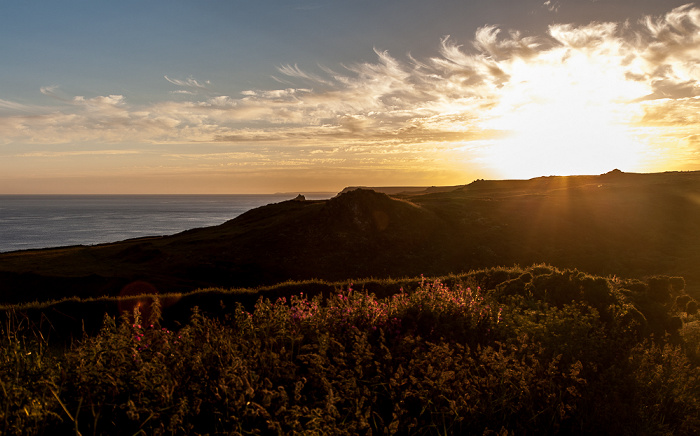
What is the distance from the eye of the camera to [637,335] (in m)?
10.8

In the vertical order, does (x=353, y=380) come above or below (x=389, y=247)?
above

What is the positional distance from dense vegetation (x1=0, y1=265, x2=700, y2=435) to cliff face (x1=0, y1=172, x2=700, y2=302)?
2500cm

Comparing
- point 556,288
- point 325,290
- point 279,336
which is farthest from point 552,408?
point 325,290

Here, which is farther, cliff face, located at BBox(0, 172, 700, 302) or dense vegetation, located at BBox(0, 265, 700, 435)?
cliff face, located at BBox(0, 172, 700, 302)

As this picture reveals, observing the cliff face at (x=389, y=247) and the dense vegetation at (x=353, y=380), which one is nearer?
the dense vegetation at (x=353, y=380)

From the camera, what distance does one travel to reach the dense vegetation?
5.39 m

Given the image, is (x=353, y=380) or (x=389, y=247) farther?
(x=389, y=247)

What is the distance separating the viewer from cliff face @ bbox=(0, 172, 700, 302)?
3509 cm

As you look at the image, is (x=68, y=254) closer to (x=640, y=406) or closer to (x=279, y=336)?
(x=279, y=336)

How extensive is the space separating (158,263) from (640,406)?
3991 centimetres

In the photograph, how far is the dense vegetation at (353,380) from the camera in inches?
212

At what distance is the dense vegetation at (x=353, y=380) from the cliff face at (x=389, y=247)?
984 inches

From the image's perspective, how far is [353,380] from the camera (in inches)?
232

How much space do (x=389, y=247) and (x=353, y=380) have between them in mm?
35135
